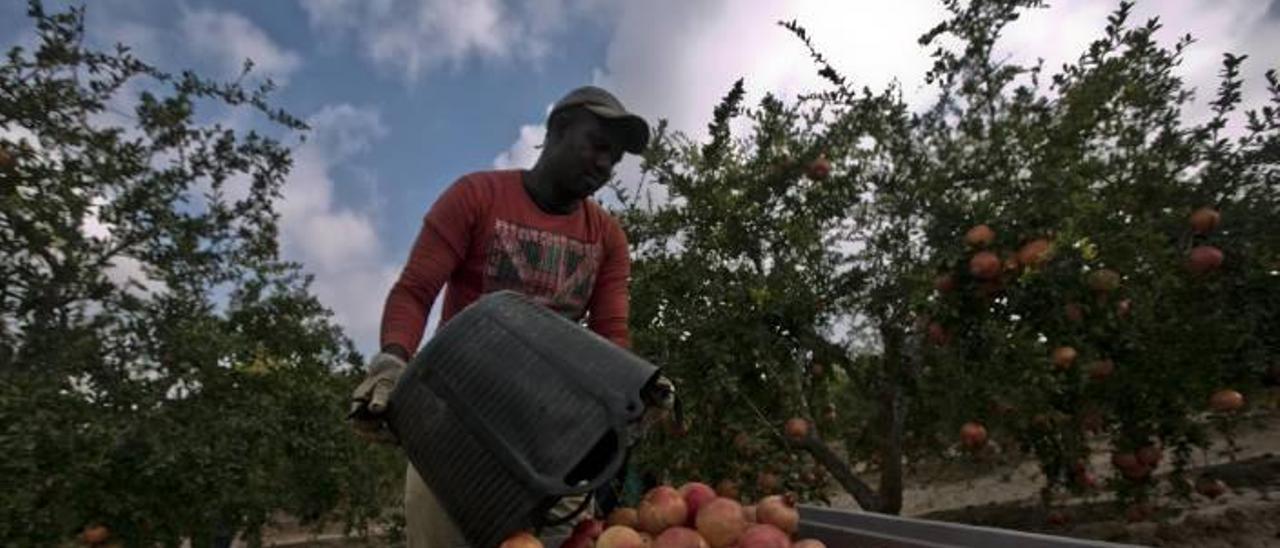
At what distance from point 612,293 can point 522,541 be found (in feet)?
4.56

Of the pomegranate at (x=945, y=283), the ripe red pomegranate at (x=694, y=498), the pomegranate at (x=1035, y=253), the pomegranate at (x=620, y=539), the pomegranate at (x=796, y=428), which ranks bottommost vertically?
the pomegranate at (x=620, y=539)

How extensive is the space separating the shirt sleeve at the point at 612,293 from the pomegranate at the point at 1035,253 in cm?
177

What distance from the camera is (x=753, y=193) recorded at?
15.9 ft

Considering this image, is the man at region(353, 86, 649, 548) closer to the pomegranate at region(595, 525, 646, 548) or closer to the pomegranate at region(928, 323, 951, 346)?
the pomegranate at region(595, 525, 646, 548)

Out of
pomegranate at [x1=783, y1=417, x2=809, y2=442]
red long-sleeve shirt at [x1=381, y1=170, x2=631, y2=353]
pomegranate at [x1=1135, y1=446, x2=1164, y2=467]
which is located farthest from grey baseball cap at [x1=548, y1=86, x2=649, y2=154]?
pomegranate at [x1=1135, y1=446, x2=1164, y2=467]

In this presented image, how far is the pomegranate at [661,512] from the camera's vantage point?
153cm

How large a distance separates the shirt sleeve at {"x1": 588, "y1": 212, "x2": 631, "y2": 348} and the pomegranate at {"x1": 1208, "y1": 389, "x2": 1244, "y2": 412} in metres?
3.15

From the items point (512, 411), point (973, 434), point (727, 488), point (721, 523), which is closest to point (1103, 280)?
point (973, 434)

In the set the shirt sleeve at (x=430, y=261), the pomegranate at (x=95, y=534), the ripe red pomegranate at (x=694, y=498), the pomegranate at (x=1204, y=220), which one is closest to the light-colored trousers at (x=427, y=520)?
the shirt sleeve at (x=430, y=261)

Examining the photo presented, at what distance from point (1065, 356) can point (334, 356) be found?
24.9 ft

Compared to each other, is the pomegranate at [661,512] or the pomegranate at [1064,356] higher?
the pomegranate at [1064,356]

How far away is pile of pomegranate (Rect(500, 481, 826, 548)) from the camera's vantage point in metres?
1.38

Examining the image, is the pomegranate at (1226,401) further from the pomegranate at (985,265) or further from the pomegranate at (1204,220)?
the pomegranate at (985,265)

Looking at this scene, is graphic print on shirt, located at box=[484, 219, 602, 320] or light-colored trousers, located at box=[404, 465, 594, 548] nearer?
light-colored trousers, located at box=[404, 465, 594, 548]
